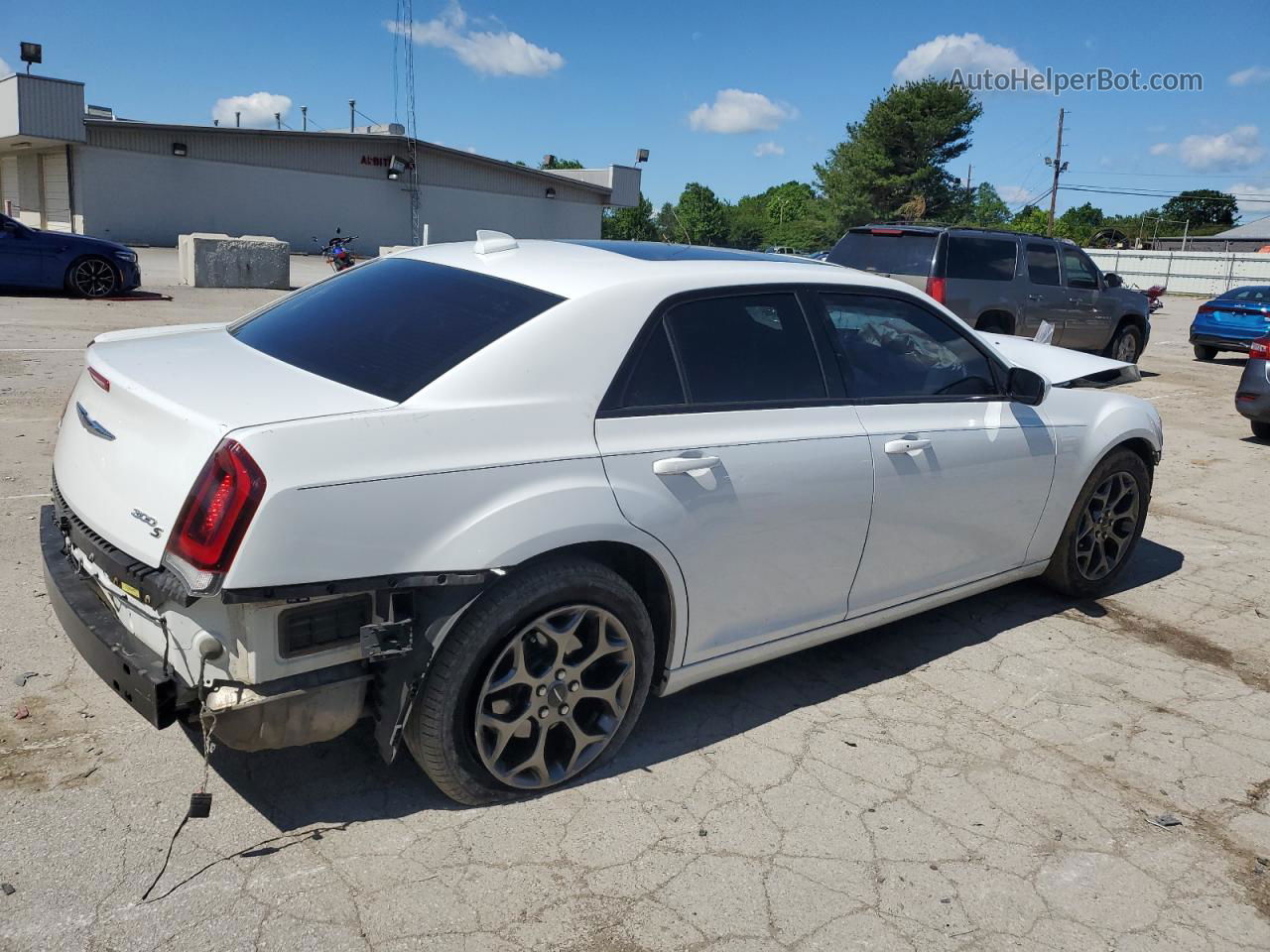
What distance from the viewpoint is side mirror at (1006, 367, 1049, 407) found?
443 centimetres

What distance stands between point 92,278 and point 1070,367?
47.9 ft

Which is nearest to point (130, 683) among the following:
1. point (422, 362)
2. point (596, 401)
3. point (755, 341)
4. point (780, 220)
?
point (422, 362)

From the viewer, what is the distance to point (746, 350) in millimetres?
3561

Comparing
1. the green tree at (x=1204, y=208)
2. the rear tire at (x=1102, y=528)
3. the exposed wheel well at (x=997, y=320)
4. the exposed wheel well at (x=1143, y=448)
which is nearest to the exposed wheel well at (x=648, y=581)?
the rear tire at (x=1102, y=528)

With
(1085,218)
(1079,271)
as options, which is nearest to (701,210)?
(1085,218)

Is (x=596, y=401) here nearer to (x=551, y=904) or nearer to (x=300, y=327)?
(x=300, y=327)

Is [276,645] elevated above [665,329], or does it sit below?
below

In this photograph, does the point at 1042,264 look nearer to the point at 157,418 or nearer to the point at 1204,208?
the point at 157,418

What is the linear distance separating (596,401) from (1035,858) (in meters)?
1.95

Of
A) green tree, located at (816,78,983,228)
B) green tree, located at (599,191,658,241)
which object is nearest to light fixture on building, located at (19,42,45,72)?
green tree, located at (816,78,983,228)

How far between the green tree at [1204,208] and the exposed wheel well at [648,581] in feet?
397

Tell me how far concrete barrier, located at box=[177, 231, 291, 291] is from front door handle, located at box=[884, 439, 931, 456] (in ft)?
57.4

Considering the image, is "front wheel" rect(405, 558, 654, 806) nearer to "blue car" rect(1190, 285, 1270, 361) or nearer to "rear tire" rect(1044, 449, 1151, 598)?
"rear tire" rect(1044, 449, 1151, 598)

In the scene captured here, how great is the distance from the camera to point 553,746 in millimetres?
3227
